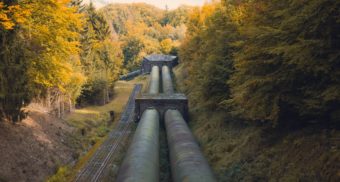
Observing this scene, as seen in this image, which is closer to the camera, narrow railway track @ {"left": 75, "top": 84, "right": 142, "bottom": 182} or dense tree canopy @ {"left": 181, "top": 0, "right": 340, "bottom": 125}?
dense tree canopy @ {"left": 181, "top": 0, "right": 340, "bottom": 125}

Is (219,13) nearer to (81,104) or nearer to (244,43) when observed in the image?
(244,43)

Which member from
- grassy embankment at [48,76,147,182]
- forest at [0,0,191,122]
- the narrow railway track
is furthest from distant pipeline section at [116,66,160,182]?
forest at [0,0,191,122]

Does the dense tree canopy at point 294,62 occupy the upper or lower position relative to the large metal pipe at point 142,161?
upper

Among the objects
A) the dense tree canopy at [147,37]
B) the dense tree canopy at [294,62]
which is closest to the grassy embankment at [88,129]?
the dense tree canopy at [294,62]

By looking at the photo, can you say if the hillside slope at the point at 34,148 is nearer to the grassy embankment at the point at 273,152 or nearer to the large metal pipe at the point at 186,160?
the large metal pipe at the point at 186,160

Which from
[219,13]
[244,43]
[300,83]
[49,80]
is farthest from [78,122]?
[300,83]

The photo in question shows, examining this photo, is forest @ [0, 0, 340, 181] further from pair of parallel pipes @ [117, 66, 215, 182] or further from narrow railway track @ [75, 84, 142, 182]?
narrow railway track @ [75, 84, 142, 182]

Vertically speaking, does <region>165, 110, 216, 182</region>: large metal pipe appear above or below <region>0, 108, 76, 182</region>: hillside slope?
above
